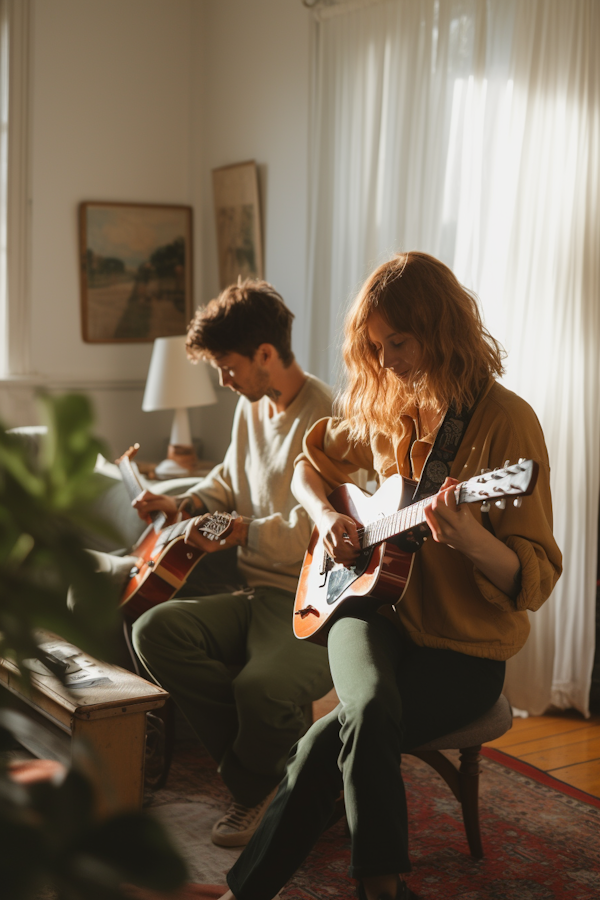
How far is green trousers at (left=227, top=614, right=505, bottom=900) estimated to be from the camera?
133 cm

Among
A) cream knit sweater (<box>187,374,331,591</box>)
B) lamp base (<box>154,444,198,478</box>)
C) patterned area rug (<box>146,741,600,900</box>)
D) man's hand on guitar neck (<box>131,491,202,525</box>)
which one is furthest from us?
lamp base (<box>154,444,198,478</box>)

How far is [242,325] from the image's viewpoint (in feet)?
7.16

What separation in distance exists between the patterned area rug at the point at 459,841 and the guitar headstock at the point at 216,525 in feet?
2.05

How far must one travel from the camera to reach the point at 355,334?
1768mm

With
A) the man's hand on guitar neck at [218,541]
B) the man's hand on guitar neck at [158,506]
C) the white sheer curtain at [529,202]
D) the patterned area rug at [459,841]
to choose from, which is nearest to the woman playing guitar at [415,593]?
Answer: the patterned area rug at [459,841]

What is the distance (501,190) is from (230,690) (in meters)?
1.73

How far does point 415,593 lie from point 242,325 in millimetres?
877

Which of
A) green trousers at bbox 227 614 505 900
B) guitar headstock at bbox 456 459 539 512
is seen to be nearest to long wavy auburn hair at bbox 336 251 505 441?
guitar headstock at bbox 456 459 539 512

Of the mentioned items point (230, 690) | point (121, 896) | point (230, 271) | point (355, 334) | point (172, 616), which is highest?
point (230, 271)

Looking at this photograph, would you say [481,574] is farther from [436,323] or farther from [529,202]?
[529,202]

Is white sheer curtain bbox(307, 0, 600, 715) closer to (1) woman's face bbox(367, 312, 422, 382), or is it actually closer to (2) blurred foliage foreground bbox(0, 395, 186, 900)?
(1) woman's face bbox(367, 312, 422, 382)

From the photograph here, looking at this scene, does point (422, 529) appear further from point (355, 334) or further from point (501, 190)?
point (501, 190)

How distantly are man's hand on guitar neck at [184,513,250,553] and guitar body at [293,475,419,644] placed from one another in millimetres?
213

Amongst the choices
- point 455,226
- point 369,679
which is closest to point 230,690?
point 369,679
